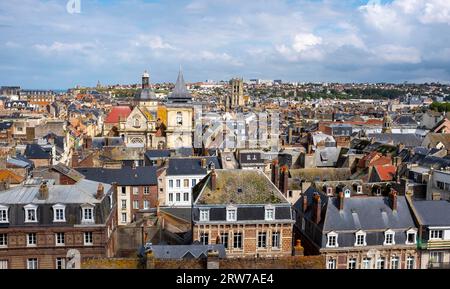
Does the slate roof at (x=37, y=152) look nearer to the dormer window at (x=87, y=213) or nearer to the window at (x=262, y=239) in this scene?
the dormer window at (x=87, y=213)

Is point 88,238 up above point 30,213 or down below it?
below

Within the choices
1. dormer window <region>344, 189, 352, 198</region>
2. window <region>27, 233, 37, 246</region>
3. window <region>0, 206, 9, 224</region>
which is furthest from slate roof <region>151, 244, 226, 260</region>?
dormer window <region>344, 189, 352, 198</region>

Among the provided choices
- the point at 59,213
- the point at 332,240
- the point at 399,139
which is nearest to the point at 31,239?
the point at 59,213

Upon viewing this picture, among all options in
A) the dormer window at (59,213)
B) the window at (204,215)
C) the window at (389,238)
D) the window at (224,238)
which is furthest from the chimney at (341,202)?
the dormer window at (59,213)

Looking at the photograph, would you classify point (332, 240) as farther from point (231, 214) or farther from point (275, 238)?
Result: point (231, 214)

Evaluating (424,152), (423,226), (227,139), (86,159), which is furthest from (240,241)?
(227,139)
